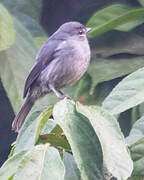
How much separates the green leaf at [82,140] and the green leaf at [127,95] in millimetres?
149

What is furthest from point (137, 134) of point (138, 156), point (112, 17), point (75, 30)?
point (112, 17)

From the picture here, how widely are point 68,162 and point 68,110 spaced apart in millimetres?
150

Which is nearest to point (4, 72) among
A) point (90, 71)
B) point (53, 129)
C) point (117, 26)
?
point (90, 71)

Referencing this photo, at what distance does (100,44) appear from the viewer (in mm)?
3801

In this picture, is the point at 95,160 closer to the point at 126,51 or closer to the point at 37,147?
the point at 37,147

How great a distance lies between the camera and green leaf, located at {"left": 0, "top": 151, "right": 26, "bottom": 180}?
1.39 meters

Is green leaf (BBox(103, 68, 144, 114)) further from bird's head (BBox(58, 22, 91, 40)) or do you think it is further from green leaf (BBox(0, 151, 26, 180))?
bird's head (BBox(58, 22, 91, 40))

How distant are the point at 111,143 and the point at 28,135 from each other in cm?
29

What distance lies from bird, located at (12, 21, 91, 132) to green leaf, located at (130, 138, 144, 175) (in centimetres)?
136

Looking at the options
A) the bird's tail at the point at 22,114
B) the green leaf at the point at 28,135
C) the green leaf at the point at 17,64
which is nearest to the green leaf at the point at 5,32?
the green leaf at the point at 17,64

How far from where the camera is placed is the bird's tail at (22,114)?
2.85 metres

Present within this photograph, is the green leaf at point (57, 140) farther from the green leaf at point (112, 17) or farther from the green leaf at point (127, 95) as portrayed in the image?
the green leaf at point (112, 17)

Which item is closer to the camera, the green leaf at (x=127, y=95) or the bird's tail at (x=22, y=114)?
the green leaf at (x=127, y=95)

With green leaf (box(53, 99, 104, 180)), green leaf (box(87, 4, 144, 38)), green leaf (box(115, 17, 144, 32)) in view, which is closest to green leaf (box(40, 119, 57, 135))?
green leaf (box(53, 99, 104, 180))
